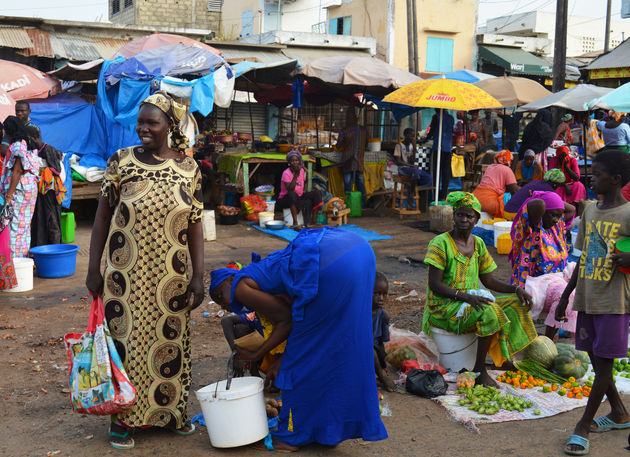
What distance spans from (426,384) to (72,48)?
14352 mm

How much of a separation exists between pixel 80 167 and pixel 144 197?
8.11m

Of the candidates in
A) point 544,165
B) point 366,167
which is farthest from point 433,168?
point 544,165

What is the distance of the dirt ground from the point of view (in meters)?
3.56

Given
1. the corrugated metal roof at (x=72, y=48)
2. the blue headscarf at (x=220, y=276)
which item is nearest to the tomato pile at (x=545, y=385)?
the blue headscarf at (x=220, y=276)

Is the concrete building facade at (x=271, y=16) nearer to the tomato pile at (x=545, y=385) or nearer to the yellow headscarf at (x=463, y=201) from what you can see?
the yellow headscarf at (x=463, y=201)

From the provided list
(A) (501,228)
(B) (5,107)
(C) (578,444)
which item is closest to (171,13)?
(B) (5,107)

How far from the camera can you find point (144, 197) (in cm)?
336

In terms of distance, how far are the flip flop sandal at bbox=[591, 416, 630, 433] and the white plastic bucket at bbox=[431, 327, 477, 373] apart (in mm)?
1078

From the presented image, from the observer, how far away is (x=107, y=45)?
55.0 ft

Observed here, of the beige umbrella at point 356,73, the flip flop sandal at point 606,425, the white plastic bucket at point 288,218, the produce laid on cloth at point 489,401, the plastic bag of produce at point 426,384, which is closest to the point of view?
the flip flop sandal at point 606,425

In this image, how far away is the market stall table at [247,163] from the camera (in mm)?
11898

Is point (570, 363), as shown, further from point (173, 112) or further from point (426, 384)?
point (173, 112)

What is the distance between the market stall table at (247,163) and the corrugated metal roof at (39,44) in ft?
19.4

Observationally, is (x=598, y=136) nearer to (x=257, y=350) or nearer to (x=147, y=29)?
(x=257, y=350)
